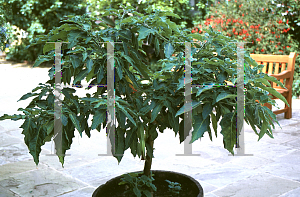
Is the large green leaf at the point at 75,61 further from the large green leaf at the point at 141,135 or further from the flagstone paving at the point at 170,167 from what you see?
the flagstone paving at the point at 170,167

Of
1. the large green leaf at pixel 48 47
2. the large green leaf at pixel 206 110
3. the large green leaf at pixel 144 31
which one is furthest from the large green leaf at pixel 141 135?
the large green leaf at pixel 48 47

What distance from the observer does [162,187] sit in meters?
2.31

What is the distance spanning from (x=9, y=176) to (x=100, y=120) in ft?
7.61

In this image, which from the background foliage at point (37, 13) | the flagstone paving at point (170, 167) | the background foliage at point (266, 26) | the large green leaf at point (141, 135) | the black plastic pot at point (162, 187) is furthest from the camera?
the background foliage at point (37, 13)

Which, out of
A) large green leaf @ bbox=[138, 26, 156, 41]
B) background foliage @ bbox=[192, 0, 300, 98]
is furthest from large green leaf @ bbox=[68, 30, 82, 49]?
background foliage @ bbox=[192, 0, 300, 98]

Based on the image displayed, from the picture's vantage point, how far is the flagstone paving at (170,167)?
3174 millimetres

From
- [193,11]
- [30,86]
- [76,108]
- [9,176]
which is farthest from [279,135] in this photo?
[193,11]

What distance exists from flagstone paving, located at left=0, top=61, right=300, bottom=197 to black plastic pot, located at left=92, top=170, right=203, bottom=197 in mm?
600

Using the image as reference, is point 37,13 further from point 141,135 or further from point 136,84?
point 141,135

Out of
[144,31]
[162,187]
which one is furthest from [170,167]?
[144,31]

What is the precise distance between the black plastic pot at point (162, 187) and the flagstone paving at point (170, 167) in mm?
600

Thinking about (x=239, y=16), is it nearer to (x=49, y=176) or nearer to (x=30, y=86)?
(x=30, y=86)

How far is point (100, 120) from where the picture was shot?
61.1 inches

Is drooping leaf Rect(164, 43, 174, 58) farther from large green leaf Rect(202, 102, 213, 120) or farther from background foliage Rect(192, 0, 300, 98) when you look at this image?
background foliage Rect(192, 0, 300, 98)
